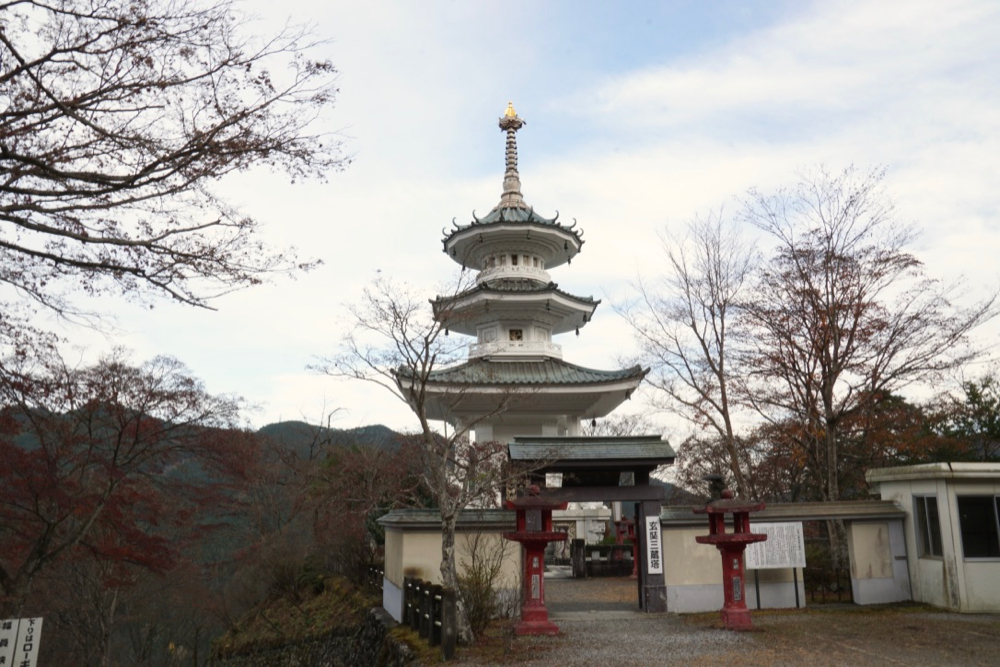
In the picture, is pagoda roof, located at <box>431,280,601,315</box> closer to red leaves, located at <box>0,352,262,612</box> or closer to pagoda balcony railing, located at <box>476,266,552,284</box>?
pagoda balcony railing, located at <box>476,266,552,284</box>

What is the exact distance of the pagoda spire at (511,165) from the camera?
29.2m

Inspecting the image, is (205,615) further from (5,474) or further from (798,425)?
(798,425)

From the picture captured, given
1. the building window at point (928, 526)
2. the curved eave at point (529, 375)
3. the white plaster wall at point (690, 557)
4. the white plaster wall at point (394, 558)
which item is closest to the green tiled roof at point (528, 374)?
the curved eave at point (529, 375)

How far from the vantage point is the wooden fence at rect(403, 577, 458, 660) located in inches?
427

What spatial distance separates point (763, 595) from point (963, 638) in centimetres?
400

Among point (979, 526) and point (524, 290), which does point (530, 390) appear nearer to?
point (524, 290)

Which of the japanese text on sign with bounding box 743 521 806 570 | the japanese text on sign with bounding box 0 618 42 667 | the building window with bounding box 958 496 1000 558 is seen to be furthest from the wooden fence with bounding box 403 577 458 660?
the building window with bounding box 958 496 1000 558

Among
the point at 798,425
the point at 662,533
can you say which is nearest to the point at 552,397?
the point at 798,425

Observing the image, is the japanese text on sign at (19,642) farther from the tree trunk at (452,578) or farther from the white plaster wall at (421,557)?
the white plaster wall at (421,557)

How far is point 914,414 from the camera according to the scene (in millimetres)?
21781

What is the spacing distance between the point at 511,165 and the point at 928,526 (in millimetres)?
20489

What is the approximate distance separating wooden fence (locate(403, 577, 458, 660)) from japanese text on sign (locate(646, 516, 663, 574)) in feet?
15.4

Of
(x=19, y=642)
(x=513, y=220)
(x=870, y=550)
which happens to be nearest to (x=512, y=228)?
(x=513, y=220)

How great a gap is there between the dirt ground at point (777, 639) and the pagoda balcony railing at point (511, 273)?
47.3ft
